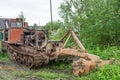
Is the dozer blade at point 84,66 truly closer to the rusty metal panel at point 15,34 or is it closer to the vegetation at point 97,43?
the vegetation at point 97,43

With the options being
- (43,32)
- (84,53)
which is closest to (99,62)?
(84,53)

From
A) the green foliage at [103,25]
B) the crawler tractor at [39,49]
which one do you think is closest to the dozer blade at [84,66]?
the crawler tractor at [39,49]

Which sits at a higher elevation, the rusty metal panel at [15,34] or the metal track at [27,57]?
the rusty metal panel at [15,34]

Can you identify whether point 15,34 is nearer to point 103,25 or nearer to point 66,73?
point 66,73

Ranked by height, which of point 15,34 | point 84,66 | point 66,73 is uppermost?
point 15,34

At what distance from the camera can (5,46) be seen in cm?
1853

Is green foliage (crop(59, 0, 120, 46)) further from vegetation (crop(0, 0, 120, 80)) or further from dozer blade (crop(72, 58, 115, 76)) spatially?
dozer blade (crop(72, 58, 115, 76))

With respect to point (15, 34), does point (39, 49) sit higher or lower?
lower

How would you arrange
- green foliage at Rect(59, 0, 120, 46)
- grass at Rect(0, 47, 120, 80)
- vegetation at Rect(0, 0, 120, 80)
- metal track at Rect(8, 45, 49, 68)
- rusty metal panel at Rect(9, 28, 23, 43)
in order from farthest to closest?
green foliage at Rect(59, 0, 120, 46) < rusty metal panel at Rect(9, 28, 23, 43) < metal track at Rect(8, 45, 49, 68) < vegetation at Rect(0, 0, 120, 80) < grass at Rect(0, 47, 120, 80)

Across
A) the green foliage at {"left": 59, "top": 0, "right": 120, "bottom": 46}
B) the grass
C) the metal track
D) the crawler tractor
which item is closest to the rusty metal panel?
the crawler tractor

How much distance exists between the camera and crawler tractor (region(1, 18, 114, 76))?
13422mm

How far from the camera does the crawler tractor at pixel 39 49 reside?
1342 centimetres

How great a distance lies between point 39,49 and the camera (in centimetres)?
1534

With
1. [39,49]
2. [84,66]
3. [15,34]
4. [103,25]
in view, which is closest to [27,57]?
[39,49]
